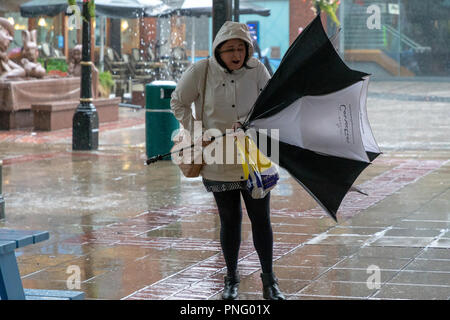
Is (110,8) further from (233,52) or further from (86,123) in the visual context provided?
(233,52)

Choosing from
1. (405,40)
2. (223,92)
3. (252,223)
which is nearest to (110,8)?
(405,40)

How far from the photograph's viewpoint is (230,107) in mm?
6039

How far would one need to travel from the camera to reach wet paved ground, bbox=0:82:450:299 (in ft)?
21.5

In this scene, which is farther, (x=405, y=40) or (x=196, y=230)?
(x=405, y=40)

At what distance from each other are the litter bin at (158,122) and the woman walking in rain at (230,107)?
7235mm

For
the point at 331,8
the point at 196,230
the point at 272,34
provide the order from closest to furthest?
1. the point at 196,230
2. the point at 331,8
3. the point at 272,34

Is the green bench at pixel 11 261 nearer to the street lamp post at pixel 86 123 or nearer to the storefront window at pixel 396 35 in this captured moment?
the street lamp post at pixel 86 123

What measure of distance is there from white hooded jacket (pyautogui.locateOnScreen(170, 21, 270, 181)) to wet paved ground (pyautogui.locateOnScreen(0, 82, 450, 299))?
877mm

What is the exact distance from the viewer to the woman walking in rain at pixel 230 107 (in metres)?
6.00

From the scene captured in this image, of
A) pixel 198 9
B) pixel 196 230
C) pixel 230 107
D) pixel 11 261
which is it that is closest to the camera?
pixel 11 261

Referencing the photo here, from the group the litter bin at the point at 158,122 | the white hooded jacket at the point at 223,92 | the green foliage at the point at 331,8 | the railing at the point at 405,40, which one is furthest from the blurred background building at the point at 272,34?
the white hooded jacket at the point at 223,92

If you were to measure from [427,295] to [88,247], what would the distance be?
303 centimetres

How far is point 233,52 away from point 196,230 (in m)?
2.95

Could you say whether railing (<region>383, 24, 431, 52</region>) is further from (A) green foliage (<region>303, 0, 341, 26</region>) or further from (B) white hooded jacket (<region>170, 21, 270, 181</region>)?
(B) white hooded jacket (<region>170, 21, 270, 181</region>)
